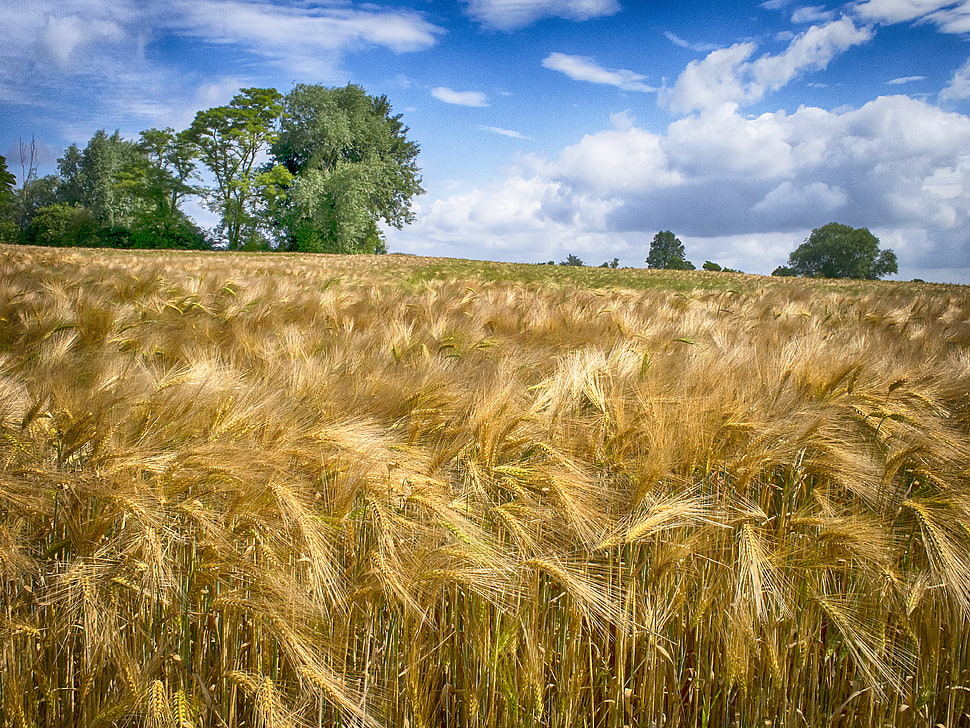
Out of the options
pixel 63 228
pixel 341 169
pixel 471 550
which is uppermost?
pixel 341 169

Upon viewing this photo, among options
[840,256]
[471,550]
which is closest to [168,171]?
[471,550]

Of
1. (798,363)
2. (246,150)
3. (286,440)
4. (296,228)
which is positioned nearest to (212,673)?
(286,440)

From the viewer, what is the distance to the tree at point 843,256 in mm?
71875

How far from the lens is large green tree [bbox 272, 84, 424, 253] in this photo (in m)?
39.7

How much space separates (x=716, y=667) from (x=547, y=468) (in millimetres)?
704

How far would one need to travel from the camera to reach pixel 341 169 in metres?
39.8

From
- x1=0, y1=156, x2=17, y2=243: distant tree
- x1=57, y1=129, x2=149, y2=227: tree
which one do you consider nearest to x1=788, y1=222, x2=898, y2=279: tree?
x1=57, y1=129, x2=149, y2=227: tree

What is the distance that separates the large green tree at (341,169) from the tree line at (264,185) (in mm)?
78

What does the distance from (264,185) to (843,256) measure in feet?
218

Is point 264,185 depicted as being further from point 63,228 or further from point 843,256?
point 843,256

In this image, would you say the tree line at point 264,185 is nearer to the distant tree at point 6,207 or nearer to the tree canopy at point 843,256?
the distant tree at point 6,207

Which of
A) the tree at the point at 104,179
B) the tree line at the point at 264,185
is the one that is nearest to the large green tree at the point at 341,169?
Answer: the tree line at the point at 264,185

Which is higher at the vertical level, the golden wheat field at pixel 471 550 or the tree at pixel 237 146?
the tree at pixel 237 146

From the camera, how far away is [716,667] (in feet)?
5.03
